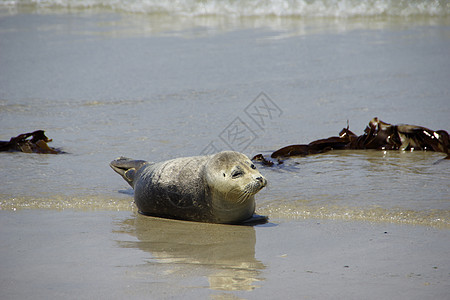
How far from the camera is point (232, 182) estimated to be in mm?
3742

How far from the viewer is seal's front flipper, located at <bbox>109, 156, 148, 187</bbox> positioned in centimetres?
466

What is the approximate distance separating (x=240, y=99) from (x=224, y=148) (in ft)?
6.12

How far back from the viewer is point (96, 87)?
27.5 feet

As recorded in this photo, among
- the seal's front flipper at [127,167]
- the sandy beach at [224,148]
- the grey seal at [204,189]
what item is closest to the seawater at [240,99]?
the sandy beach at [224,148]

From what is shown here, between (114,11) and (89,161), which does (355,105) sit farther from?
(114,11)

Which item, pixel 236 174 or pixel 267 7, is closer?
pixel 236 174

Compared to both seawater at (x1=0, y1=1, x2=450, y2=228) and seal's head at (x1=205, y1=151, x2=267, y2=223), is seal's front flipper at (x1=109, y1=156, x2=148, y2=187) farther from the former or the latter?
seal's head at (x1=205, y1=151, x2=267, y2=223)

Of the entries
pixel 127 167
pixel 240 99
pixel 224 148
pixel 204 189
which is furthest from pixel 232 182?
pixel 240 99

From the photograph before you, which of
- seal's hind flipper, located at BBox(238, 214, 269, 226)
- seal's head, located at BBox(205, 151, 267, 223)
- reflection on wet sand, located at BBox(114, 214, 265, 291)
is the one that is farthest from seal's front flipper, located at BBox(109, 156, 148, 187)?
seal's hind flipper, located at BBox(238, 214, 269, 226)

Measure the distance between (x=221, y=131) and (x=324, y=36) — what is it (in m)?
6.06
